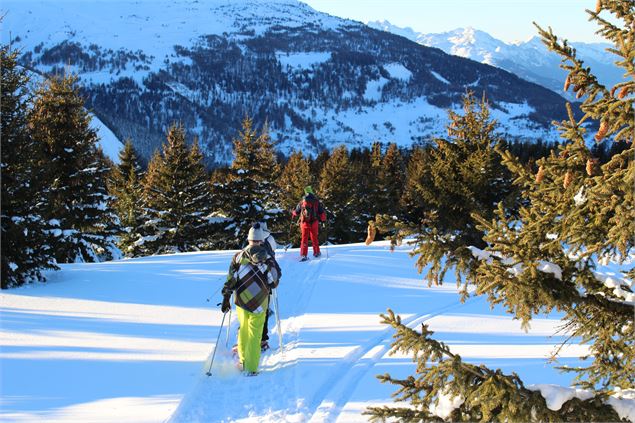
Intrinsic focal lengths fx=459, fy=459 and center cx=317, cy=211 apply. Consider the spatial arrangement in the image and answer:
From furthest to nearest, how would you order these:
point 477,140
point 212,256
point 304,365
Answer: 1. point 477,140
2. point 212,256
3. point 304,365

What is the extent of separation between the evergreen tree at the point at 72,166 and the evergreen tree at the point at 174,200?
15.7 ft

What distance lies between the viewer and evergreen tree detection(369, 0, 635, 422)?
2270 mm

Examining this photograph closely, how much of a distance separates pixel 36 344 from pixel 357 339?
14.3ft

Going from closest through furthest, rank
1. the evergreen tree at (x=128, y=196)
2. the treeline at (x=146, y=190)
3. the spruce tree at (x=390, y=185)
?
the treeline at (x=146, y=190), the evergreen tree at (x=128, y=196), the spruce tree at (x=390, y=185)

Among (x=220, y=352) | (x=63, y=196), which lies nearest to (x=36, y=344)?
(x=220, y=352)

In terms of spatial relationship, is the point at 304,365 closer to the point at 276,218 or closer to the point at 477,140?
the point at 477,140

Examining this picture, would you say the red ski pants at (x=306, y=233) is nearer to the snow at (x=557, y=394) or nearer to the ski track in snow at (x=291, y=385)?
the ski track in snow at (x=291, y=385)

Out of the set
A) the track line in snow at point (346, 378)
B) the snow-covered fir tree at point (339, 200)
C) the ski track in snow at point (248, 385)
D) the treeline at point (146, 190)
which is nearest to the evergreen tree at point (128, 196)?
the treeline at point (146, 190)

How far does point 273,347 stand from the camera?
267 inches

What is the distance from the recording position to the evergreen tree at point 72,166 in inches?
623

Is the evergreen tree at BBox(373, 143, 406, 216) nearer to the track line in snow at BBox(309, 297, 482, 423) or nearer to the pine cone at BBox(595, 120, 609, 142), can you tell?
the track line in snow at BBox(309, 297, 482, 423)

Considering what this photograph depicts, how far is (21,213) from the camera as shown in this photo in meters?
9.39

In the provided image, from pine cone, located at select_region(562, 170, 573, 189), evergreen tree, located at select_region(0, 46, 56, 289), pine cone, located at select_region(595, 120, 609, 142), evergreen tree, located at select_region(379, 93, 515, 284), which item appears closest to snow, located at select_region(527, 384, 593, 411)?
pine cone, located at select_region(562, 170, 573, 189)

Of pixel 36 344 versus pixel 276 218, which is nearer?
pixel 36 344
